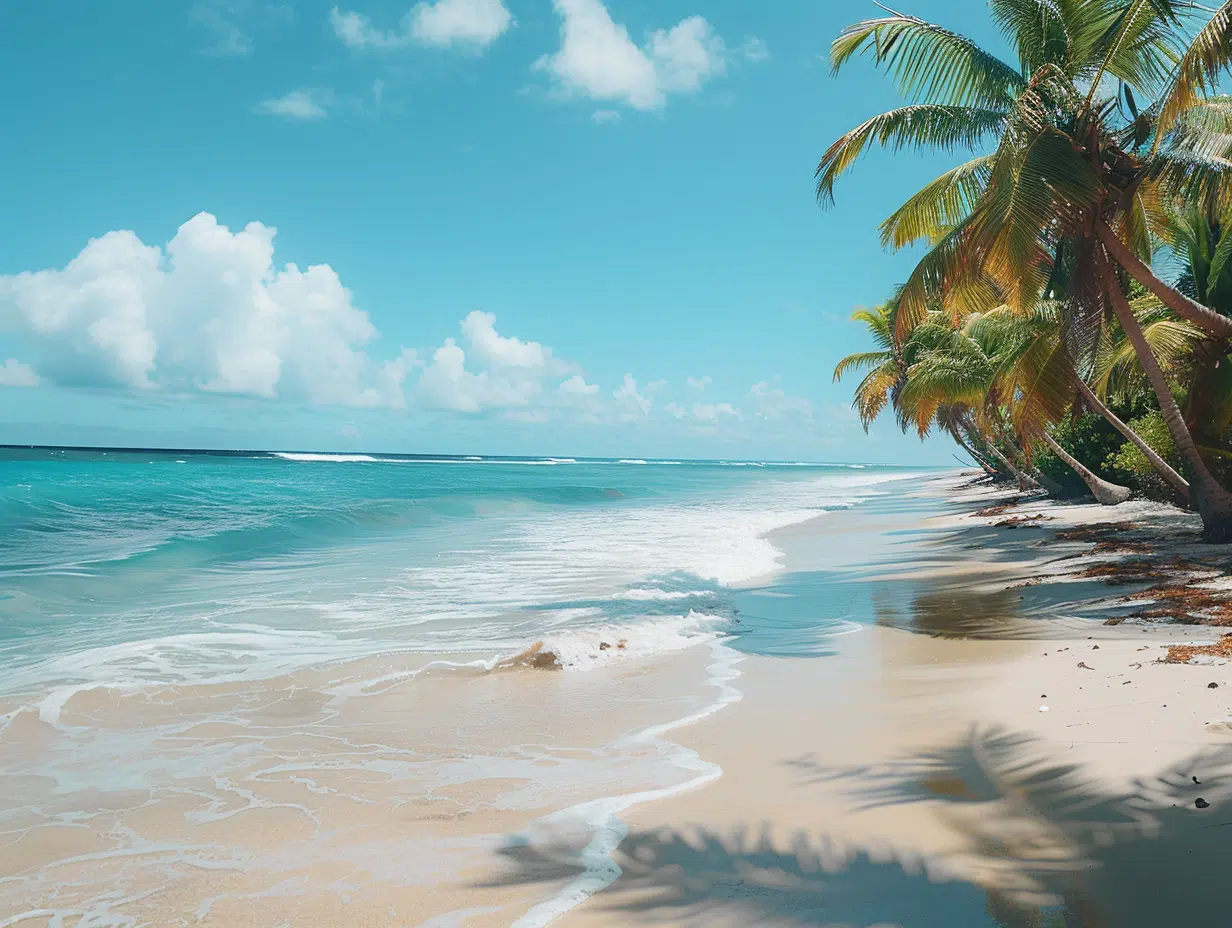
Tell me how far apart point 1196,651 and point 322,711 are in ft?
20.8

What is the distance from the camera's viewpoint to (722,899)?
2941 mm

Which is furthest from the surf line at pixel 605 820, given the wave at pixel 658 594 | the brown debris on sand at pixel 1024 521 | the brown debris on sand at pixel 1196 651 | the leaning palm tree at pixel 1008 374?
the brown debris on sand at pixel 1024 521

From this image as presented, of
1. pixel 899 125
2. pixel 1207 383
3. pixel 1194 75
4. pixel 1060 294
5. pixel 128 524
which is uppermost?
pixel 899 125

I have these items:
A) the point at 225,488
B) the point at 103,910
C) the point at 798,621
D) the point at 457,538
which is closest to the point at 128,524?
the point at 457,538

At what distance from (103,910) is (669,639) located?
5597mm

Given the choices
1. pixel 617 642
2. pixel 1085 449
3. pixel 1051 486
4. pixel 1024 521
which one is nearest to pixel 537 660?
pixel 617 642

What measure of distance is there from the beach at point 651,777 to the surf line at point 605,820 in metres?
0.02

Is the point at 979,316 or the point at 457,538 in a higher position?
the point at 979,316

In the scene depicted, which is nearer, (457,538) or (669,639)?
(669,639)

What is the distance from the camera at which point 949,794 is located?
3.72 meters

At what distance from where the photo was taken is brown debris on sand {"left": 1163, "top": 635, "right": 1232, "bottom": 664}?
17.6ft

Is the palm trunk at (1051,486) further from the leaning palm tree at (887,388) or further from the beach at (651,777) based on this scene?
the beach at (651,777)

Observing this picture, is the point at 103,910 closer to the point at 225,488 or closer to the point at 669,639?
the point at 669,639

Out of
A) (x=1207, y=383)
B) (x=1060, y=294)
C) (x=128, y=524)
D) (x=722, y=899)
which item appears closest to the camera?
(x=722, y=899)
